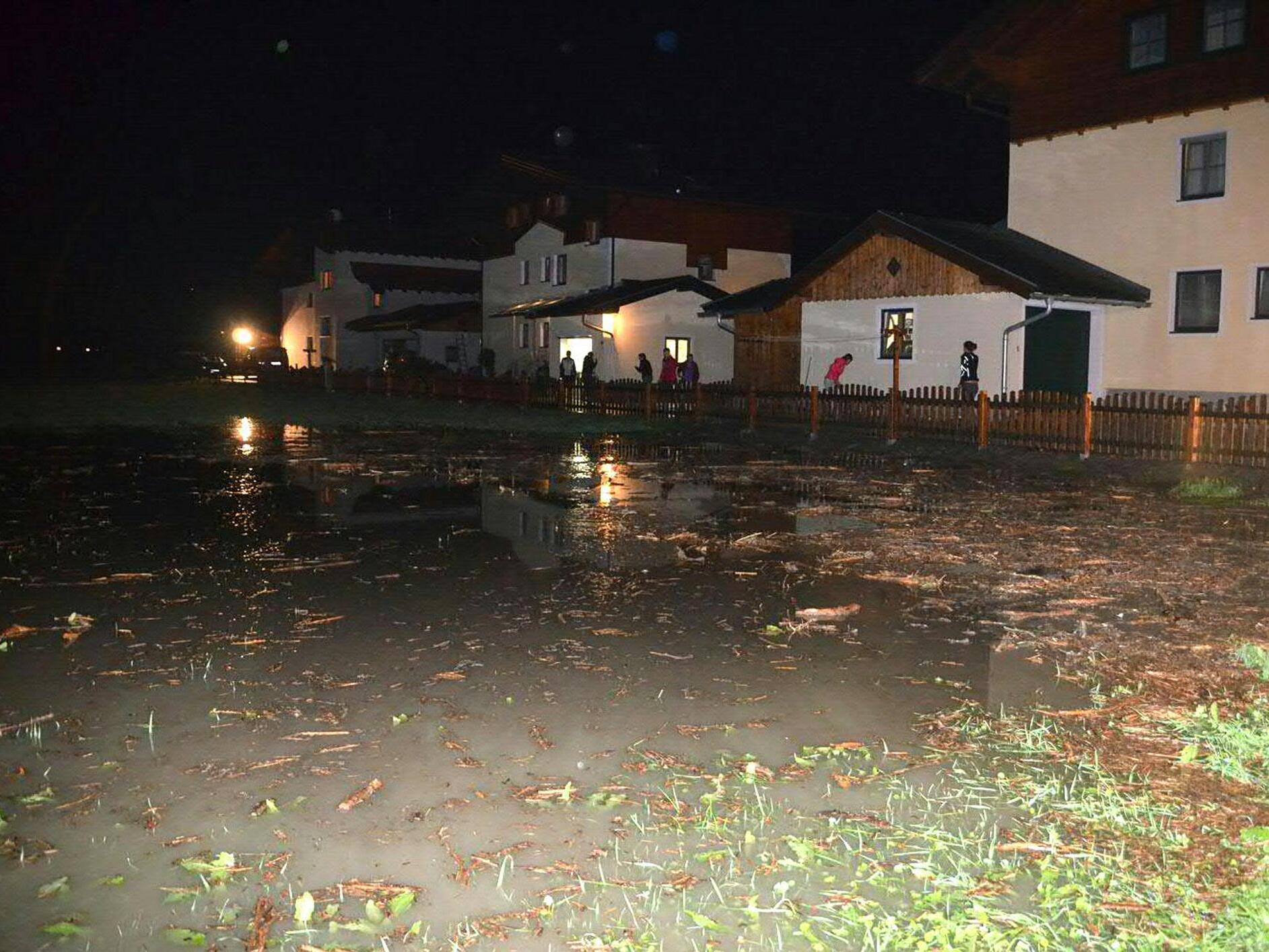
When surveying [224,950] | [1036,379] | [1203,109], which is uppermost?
[1203,109]

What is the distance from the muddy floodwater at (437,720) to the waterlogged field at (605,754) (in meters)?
0.02

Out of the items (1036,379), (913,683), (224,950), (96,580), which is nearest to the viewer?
(224,950)

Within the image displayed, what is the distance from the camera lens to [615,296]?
40344 mm

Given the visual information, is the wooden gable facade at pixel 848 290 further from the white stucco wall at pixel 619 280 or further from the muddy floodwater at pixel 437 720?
the muddy floodwater at pixel 437 720

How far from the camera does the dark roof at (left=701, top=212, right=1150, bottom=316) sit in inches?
920

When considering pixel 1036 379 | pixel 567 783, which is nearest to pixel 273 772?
pixel 567 783

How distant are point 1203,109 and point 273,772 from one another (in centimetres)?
2606

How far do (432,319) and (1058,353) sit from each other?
1336 inches

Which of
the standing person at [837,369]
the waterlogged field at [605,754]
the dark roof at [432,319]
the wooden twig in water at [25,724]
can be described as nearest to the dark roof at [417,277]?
the dark roof at [432,319]

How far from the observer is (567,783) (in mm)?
4750

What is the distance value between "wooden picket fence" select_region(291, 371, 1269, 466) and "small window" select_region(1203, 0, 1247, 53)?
7.94m

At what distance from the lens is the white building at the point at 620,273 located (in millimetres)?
39938

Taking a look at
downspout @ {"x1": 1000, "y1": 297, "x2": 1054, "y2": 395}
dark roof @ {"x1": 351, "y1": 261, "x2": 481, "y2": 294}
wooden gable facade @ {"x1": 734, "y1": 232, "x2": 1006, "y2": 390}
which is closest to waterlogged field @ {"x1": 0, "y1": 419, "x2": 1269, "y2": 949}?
downspout @ {"x1": 1000, "y1": 297, "x2": 1054, "y2": 395}

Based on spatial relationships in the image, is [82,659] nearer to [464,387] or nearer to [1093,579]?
[1093,579]
